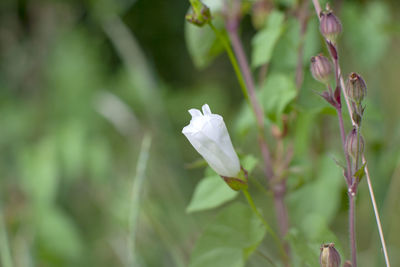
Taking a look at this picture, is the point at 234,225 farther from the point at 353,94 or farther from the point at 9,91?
the point at 9,91

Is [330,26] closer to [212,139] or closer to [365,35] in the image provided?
[212,139]

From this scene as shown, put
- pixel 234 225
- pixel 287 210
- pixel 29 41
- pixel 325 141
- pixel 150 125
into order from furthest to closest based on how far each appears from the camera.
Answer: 1. pixel 29 41
2. pixel 150 125
3. pixel 325 141
4. pixel 287 210
5. pixel 234 225

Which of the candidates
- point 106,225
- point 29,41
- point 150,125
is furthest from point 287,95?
point 29,41

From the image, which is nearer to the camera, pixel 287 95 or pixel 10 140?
pixel 287 95

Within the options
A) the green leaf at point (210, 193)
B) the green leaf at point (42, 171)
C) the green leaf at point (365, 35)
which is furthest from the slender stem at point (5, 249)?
the green leaf at point (365, 35)

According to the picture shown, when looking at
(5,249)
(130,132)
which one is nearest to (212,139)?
(5,249)

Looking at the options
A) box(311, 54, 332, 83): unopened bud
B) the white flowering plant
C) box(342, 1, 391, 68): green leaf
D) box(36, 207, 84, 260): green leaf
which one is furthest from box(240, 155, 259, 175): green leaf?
box(36, 207, 84, 260): green leaf

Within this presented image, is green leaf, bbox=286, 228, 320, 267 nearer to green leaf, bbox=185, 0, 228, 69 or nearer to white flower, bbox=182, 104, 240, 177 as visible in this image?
white flower, bbox=182, 104, 240, 177
